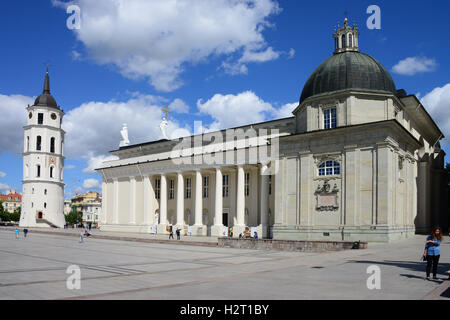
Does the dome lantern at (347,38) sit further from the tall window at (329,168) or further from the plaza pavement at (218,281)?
the plaza pavement at (218,281)

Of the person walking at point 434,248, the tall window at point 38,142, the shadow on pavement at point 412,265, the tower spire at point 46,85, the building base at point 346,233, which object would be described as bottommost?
the building base at point 346,233

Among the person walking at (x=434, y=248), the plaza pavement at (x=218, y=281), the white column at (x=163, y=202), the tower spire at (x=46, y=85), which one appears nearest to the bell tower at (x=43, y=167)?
the tower spire at (x=46, y=85)

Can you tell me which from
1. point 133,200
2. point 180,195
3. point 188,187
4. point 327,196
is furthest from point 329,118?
point 133,200

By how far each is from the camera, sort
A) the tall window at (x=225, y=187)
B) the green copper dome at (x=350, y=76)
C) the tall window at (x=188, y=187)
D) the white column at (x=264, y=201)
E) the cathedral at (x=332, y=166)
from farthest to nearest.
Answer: the tall window at (x=188, y=187), the tall window at (x=225, y=187), the white column at (x=264, y=201), the green copper dome at (x=350, y=76), the cathedral at (x=332, y=166)

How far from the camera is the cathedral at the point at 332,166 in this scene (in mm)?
35812

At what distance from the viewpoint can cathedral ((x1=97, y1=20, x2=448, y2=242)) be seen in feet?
117

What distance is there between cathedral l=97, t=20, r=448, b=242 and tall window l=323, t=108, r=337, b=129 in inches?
3.9

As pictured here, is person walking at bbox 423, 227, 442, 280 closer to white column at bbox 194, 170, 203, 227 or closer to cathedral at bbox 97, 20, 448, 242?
cathedral at bbox 97, 20, 448, 242

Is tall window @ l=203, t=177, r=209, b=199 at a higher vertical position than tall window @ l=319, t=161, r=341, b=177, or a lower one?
lower

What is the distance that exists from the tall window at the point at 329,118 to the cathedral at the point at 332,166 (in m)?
0.10

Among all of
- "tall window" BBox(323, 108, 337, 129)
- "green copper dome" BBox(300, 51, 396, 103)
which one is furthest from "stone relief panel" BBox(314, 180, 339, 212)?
"green copper dome" BBox(300, 51, 396, 103)

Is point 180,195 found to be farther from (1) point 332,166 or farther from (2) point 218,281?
(2) point 218,281

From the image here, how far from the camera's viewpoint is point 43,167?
93875 millimetres

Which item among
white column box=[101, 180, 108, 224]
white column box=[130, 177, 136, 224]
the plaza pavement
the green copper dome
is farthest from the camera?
white column box=[101, 180, 108, 224]
